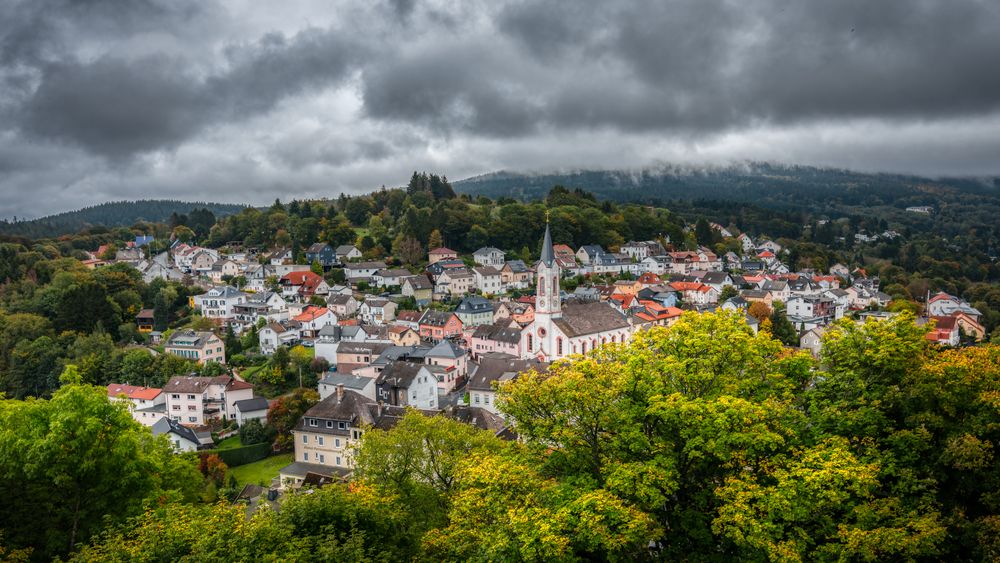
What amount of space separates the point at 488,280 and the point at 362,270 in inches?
602

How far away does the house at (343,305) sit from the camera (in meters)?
63.6

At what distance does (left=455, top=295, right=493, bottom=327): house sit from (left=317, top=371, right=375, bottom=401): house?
16.6 metres

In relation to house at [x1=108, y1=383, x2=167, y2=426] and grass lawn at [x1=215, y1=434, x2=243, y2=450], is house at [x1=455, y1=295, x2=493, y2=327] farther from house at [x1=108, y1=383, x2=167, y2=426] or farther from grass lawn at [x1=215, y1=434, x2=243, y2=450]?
house at [x1=108, y1=383, x2=167, y2=426]

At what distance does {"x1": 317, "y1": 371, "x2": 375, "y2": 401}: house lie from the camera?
4278 centimetres

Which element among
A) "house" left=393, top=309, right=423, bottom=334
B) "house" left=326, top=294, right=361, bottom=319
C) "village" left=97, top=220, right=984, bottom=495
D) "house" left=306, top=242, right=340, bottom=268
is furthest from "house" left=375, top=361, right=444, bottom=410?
"house" left=306, top=242, right=340, bottom=268

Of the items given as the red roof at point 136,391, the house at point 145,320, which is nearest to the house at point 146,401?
the red roof at point 136,391

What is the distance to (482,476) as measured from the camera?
14172 mm

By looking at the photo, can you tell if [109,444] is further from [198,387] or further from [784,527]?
[198,387]

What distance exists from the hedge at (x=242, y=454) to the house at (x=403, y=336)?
16856 mm

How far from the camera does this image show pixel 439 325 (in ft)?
188

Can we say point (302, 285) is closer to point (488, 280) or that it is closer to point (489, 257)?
point (488, 280)

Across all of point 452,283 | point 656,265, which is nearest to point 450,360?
point 452,283

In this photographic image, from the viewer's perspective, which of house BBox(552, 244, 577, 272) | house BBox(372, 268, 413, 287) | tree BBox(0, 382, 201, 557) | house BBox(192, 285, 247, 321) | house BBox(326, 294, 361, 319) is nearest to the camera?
tree BBox(0, 382, 201, 557)

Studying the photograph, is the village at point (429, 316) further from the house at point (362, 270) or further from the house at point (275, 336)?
the house at point (362, 270)
